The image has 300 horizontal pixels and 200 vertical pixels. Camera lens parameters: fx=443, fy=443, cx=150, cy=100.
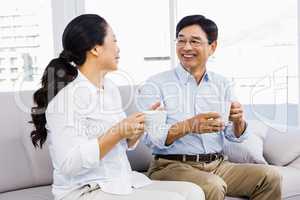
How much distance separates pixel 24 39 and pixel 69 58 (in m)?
2.28

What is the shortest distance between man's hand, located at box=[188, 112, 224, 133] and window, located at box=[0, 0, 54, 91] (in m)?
2.25

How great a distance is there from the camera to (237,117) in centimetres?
203

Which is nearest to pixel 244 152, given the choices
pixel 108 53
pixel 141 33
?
pixel 108 53

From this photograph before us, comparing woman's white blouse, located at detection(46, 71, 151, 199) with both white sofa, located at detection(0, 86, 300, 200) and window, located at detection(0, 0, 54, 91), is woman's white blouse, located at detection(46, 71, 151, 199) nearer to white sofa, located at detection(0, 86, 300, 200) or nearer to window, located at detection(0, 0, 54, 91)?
white sofa, located at detection(0, 86, 300, 200)

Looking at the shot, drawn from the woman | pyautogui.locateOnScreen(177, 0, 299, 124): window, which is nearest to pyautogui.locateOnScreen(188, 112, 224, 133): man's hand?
the woman

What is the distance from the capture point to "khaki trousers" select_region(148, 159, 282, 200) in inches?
81.0

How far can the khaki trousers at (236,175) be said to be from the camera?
2.06 m

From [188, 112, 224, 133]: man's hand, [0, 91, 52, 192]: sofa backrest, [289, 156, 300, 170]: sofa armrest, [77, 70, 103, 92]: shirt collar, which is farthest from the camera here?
[289, 156, 300, 170]: sofa armrest

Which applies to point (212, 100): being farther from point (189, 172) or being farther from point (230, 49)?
point (230, 49)

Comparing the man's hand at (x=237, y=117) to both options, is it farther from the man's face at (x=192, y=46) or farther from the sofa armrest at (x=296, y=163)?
the sofa armrest at (x=296, y=163)

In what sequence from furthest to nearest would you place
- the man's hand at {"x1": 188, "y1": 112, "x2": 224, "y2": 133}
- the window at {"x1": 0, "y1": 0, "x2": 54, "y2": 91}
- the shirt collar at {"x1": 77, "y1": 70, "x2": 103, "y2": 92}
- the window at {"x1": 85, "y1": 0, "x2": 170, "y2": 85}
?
the window at {"x1": 85, "y1": 0, "x2": 170, "y2": 85} < the window at {"x1": 0, "y1": 0, "x2": 54, "y2": 91} < the man's hand at {"x1": 188, "y1": 112, "x2": 224, "y2": 133} < the shirt collar at {"x1": 77, "y1": 70, "x2": 103, "y2": 92}

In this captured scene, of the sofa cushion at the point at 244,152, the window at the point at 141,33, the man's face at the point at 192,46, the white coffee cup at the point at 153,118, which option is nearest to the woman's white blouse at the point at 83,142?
the white coffee cup at the point at 153,118

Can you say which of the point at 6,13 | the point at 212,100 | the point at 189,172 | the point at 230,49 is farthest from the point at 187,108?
the point at 6,13

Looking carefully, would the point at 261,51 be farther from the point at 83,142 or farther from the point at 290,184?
the point at 83,142
